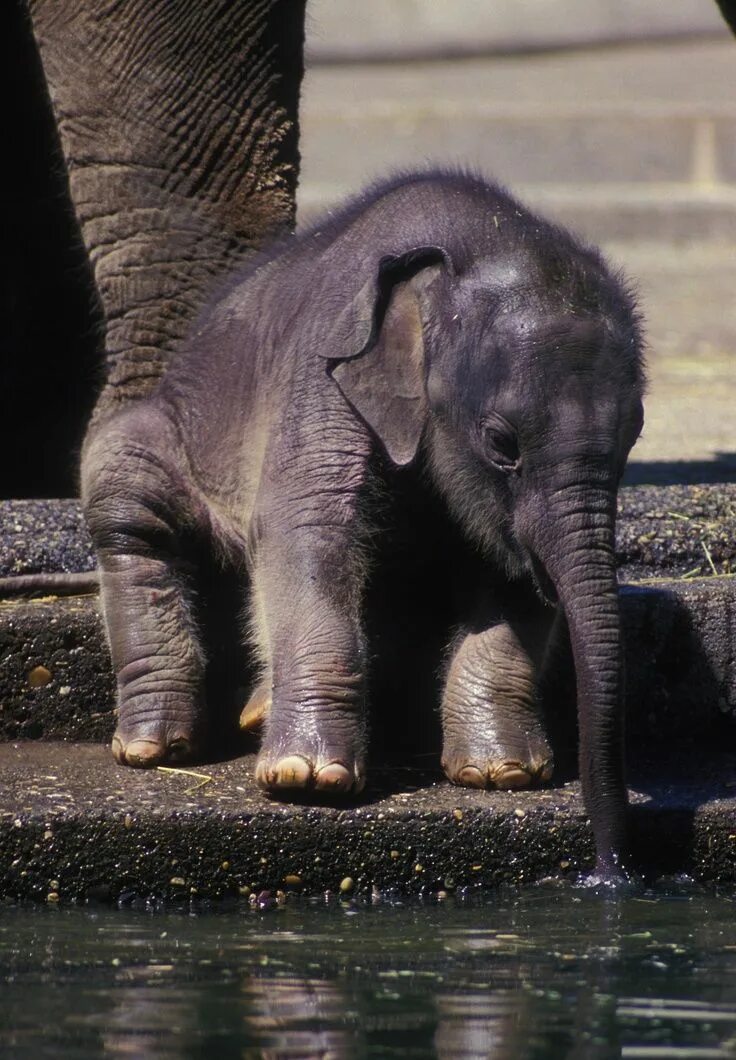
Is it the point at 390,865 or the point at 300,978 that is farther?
the point at 390,865

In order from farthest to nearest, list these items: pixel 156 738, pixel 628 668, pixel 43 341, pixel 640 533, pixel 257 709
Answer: pixel 43 341, pixel 640 533, pixel 628 668, pixel 257 709, pixel 156 738

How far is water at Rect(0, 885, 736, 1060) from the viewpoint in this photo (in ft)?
12.2

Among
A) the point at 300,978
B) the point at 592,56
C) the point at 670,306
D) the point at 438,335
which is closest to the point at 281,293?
the point at 438,335

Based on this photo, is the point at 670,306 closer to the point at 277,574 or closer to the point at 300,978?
the point at 277,574

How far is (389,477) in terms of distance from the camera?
17.3 feet

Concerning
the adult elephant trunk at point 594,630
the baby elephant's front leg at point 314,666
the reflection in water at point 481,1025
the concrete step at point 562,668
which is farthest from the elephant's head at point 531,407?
the reflection in water at point 481,1025

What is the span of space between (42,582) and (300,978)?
219 cm

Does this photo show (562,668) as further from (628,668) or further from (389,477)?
(389,477)

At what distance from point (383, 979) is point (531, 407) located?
1409 mm

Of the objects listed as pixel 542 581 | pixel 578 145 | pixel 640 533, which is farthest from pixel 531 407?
pixel 578 145

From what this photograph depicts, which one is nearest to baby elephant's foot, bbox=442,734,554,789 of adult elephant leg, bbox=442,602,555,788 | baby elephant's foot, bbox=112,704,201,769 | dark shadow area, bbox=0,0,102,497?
adult elephant leg, bbox=442,602,555,788

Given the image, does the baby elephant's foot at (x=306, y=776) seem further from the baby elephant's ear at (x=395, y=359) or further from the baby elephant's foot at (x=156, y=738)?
the baby elephant's ear at (x=395, y=359)

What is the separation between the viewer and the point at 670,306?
1573 cm

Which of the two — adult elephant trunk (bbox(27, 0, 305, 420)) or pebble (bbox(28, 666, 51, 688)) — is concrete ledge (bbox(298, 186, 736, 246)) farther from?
pebble (bbox(28, 666, 51, 688))
